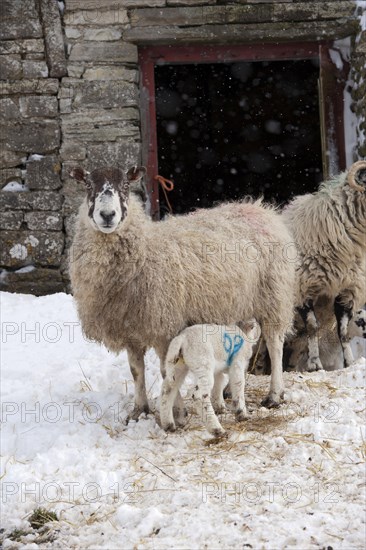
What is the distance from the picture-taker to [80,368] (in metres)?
5.84

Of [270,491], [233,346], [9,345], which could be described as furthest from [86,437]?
[9,345]

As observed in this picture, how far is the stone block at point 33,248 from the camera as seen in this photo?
7.61 metres

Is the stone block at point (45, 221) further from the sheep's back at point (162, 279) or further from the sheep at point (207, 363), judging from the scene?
the sheep at point (207, 363)

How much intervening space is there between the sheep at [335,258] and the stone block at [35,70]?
129 inches

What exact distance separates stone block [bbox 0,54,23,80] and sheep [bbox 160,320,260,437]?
444 centimetres

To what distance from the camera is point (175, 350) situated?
4.26 m

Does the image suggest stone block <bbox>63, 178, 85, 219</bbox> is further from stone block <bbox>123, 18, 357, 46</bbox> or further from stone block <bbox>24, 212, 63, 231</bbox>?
stone block <bbox>123, 18, 357, 46</bbox>

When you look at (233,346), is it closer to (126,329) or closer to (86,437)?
(126,329)

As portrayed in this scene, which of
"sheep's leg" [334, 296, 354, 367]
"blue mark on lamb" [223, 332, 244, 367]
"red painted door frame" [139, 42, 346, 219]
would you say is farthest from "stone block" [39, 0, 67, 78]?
"blue mark on lamb" [223, 332, 244, 367]

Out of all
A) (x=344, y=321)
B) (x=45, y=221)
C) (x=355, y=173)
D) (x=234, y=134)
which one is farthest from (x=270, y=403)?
(x=234, y=134)

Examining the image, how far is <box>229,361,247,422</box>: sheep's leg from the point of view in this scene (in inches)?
177

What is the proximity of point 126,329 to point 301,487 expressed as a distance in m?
1.46

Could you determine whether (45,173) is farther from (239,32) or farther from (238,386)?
(238,386)

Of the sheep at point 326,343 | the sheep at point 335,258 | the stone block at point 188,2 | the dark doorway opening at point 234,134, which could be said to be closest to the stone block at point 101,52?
the stone block at point 188,2
